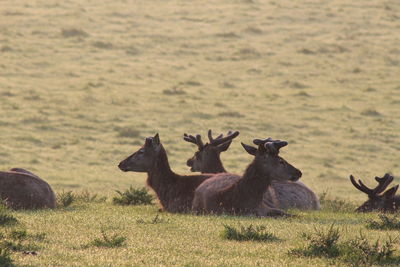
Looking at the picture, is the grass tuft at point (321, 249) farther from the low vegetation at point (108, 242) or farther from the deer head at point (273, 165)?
the deer head at point (273, 165)

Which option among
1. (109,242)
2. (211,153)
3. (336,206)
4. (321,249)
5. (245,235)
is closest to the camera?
(321,249)

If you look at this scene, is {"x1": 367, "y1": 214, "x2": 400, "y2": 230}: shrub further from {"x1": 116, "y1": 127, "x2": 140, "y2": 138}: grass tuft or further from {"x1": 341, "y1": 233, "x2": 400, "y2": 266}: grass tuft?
{"x1": 116, "y1": 127, "x2": 140, "y2": 138}: grass tuft

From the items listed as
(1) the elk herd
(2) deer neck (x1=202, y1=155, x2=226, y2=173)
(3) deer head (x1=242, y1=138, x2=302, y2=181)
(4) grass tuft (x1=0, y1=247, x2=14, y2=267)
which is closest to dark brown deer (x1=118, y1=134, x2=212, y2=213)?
(1) the elk herd

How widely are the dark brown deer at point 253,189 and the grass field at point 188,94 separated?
609 millimetres

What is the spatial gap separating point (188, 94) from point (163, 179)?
68.8 feet

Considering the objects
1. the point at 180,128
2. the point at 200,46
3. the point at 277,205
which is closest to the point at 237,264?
the point at 277,205

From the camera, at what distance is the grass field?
14.6m

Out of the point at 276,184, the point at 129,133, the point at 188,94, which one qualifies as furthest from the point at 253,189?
the point at 188,94

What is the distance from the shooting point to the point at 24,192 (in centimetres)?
1477

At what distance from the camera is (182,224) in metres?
12.9

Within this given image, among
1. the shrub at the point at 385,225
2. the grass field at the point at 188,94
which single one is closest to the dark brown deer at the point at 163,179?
the grass field at the point at 188,94

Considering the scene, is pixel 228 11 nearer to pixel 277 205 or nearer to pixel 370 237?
pixel 277 205

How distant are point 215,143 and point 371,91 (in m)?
21.2

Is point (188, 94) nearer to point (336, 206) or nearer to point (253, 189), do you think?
point (336, 206)
